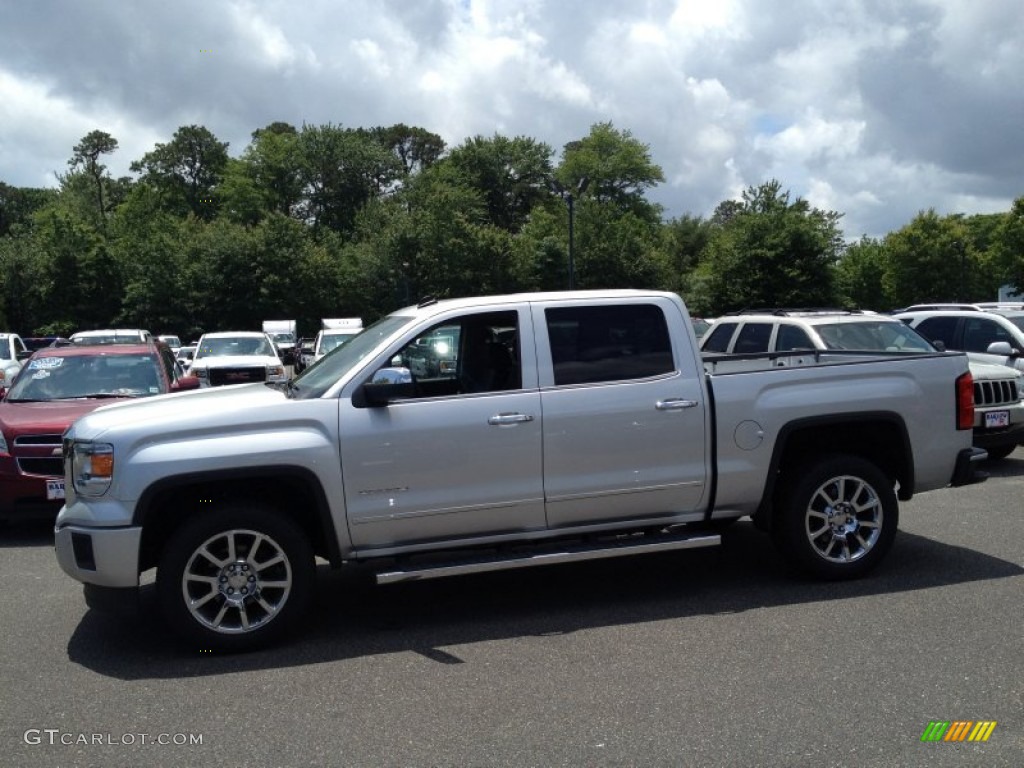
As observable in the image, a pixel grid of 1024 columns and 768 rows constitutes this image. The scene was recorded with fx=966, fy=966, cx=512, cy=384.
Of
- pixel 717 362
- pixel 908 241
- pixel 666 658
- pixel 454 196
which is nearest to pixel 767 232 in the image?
pixel 908 241

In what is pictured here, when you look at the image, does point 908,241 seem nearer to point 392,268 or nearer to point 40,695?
point 392,268

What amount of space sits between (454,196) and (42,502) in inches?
2093

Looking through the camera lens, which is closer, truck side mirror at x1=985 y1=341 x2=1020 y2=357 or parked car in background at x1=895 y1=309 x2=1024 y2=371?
truck side mirror at x1=985 y1=341 x2=1020 y2=357

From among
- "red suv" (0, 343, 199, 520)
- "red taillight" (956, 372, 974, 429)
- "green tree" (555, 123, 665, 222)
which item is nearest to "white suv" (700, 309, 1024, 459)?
"red taillight" (956, 372, 974, 429)

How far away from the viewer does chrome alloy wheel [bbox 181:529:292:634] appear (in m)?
5.50

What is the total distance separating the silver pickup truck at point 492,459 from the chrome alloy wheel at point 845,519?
0.05 feet

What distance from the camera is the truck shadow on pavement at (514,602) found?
5.55 m

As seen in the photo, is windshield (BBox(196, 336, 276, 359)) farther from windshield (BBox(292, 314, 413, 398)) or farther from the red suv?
windshield (BBox(292, 314, 413, 398))

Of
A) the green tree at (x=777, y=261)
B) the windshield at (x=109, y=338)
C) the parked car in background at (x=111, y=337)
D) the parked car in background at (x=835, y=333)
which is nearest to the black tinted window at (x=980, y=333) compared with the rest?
the parked car in background at (x=835, y=333)

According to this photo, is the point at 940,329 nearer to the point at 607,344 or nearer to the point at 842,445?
the point at 842,445

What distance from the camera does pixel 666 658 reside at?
17.4 ft

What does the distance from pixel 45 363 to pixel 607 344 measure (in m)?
6.88

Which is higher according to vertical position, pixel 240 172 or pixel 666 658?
pixel 240 172

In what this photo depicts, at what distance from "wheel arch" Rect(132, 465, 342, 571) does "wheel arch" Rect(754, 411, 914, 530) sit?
2.92 metres
